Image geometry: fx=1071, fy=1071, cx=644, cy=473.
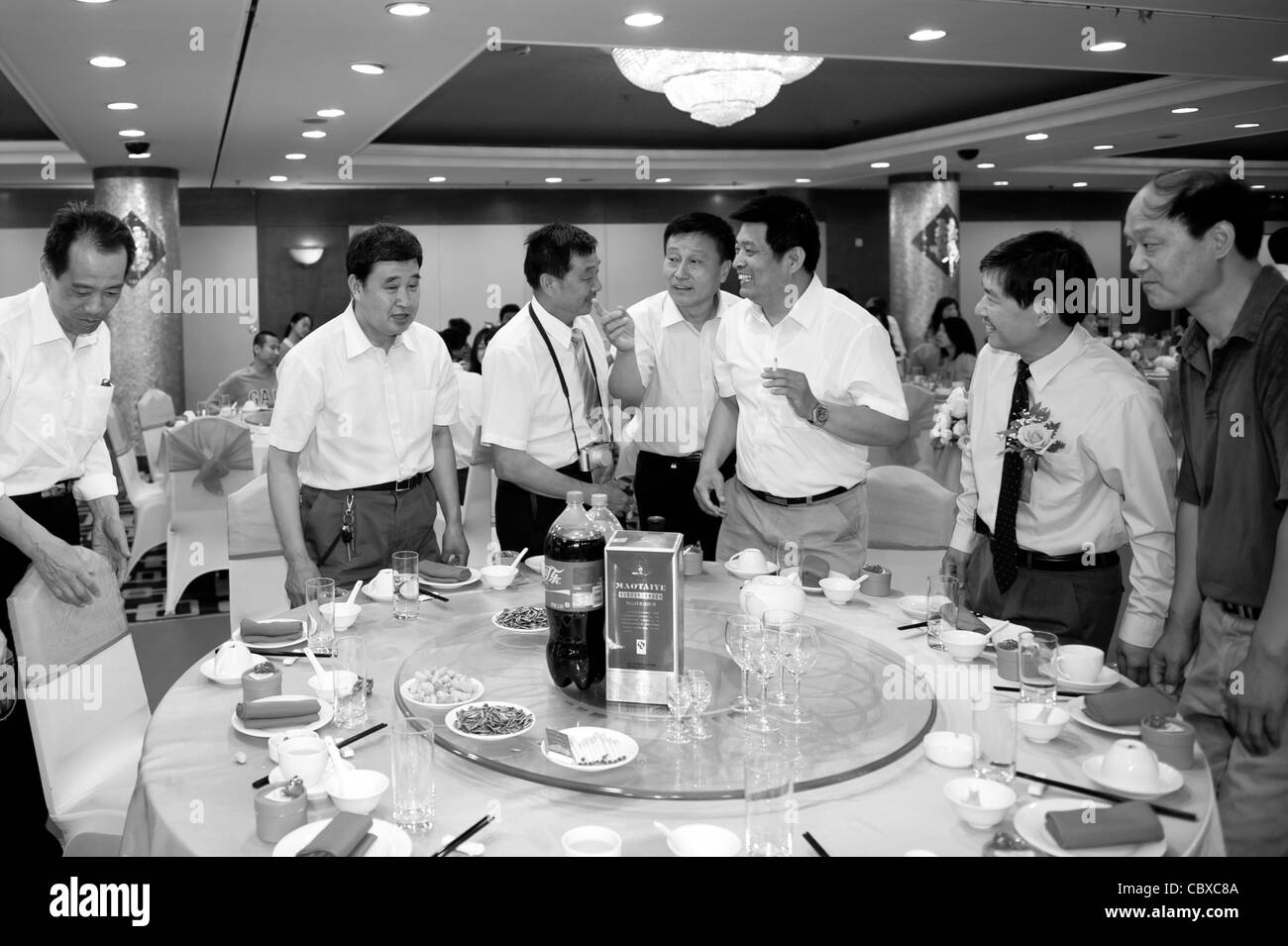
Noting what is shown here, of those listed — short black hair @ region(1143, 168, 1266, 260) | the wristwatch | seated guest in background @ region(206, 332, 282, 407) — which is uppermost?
short black hair @ region(1143, 168, 1266, 260)

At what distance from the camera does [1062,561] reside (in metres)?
2.66

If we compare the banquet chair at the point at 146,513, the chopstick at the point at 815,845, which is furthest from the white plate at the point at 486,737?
the banquet chair at the point at 146,513

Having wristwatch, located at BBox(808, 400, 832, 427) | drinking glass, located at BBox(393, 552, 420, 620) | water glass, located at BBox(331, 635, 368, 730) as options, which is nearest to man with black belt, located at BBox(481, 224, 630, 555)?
wristwatch, located at BBox(808, 400, 832, 427)

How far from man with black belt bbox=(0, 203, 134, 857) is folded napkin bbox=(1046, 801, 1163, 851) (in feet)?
7.37

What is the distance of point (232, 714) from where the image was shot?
6.38 feet

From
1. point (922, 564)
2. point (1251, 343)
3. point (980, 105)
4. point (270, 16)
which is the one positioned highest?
point (980, 105)

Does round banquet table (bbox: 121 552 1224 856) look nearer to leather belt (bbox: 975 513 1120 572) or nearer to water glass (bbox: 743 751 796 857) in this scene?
water glass (bbox: 743 751 796 857)

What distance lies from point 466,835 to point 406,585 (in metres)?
1.12

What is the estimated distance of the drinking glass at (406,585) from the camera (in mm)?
2527

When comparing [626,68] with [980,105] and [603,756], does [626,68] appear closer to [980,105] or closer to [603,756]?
[980,105]

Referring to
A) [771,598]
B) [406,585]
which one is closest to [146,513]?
[406,585]

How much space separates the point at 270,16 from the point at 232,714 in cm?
419

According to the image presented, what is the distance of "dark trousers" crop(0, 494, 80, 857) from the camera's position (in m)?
3.04
